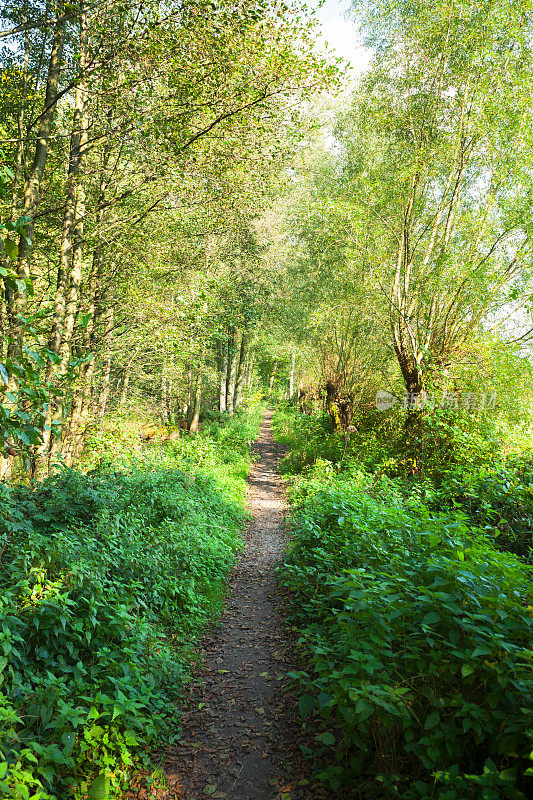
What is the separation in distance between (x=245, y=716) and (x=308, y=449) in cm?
1206

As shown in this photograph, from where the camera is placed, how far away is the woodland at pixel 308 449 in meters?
2.97

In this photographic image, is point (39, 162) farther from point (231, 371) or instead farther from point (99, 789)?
point (231, 371)

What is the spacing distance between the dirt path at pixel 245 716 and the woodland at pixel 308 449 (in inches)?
7.3

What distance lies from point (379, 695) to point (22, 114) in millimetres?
9580

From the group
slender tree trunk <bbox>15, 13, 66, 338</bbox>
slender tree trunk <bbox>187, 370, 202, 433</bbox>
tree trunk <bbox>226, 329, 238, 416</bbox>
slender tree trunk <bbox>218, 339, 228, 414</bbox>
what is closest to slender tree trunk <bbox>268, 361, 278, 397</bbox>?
tree trunk <bbox>226, 329, 238, 416</bbox>

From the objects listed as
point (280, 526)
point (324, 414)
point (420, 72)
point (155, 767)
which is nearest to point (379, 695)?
point (155, 767)

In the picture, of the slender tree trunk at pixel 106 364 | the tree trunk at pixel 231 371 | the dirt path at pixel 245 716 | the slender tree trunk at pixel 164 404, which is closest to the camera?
the dirt path at pixel 245 716

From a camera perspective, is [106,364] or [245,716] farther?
[106,364]

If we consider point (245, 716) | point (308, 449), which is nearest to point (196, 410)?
point (308, 449)

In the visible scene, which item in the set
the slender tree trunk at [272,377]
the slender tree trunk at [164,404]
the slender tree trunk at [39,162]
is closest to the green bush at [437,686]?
the slender tree trunk at [39,162]

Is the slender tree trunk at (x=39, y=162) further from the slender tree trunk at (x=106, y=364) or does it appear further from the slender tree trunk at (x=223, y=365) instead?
the slender tree trunk at (x=223, y=365)

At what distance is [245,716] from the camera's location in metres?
4.26

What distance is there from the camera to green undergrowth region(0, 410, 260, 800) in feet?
9.74

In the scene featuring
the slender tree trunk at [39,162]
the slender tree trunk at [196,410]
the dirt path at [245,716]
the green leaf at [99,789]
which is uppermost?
the slender tree trunk at [39,162]
